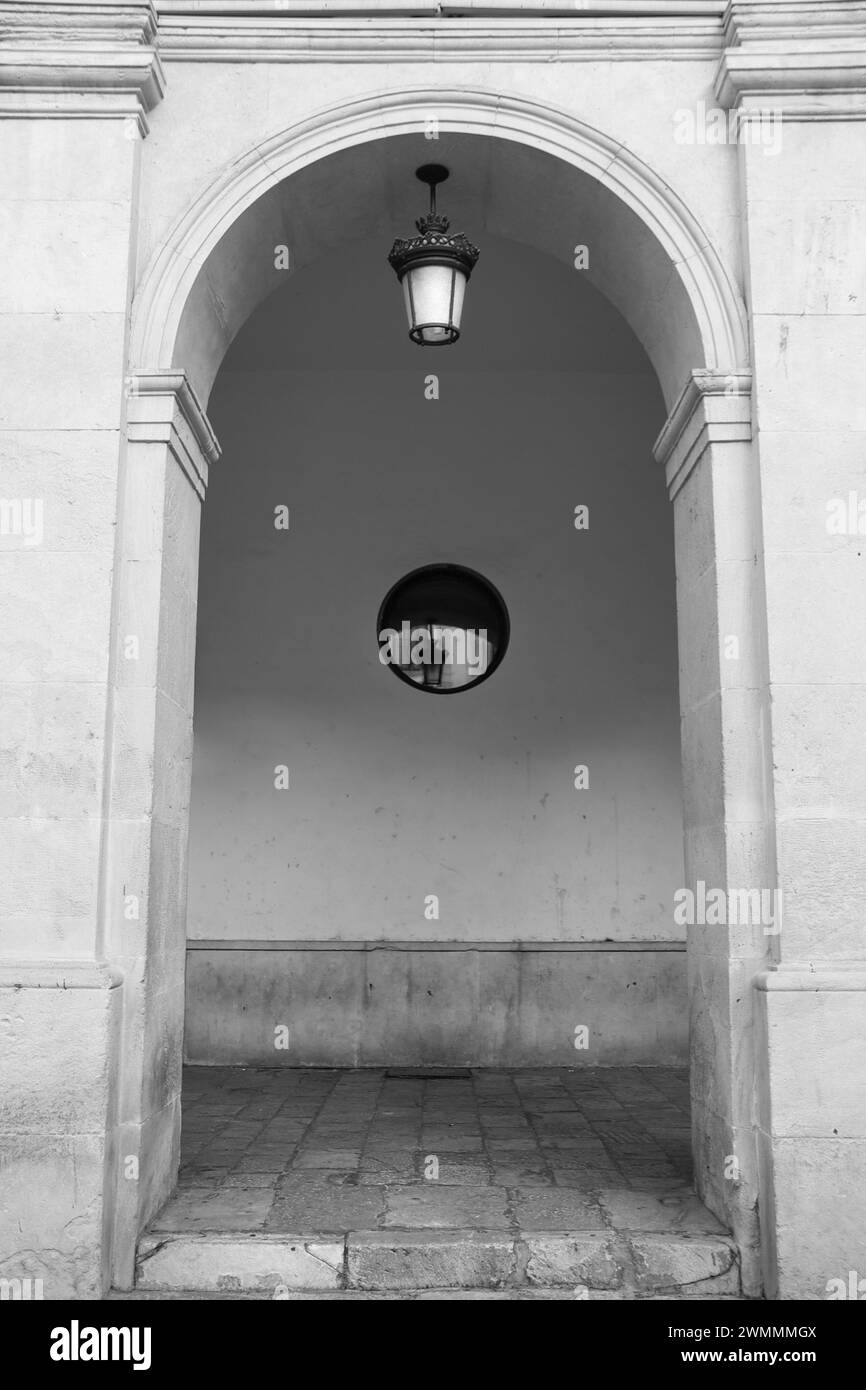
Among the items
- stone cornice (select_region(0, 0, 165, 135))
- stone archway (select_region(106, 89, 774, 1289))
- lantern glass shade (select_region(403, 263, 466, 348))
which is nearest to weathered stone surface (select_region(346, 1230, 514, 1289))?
stone archway (select_region(106, 89, 774, 1289))

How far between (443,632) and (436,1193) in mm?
4312

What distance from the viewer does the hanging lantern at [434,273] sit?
483 cm

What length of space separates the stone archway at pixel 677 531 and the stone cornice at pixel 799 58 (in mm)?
521

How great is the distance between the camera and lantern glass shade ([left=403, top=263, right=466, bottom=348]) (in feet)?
15.9

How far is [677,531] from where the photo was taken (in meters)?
5.17

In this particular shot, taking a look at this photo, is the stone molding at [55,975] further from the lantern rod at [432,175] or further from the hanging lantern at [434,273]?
the lantern rod at [432,175]

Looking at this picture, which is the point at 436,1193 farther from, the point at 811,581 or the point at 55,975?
the point at 811,581

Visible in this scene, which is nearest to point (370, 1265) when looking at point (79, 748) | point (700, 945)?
point (700, 945)

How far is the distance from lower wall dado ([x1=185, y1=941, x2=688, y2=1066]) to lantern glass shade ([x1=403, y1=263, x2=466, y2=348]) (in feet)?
14.4

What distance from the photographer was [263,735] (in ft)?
26.8

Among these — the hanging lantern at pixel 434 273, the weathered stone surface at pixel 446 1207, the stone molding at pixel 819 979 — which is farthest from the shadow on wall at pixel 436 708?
the stone molding at pixel 819 979

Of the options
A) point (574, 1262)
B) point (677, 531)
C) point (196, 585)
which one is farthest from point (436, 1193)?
point (677, 531)

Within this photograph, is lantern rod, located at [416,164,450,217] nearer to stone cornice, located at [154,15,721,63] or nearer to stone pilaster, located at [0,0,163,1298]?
stone cornice, located at [154,15,721,63]
